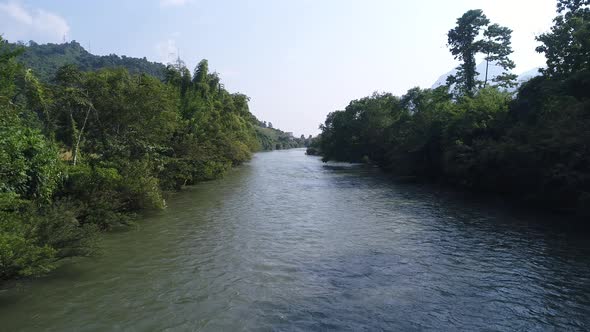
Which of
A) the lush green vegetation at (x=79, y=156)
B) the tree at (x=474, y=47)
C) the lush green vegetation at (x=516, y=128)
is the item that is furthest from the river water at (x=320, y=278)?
the tree at (x=474, y=47)

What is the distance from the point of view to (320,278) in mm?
10695

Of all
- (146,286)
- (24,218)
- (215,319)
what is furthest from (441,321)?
(24,218)

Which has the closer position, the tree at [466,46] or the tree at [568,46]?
the tree at [568,46]

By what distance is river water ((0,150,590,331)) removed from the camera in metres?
8.30

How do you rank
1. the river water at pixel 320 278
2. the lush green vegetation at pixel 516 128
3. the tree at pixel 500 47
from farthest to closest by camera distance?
the tree at pixel 500 47
the lush green vegetation at pixel 516 128
the river water at pixel 320 278

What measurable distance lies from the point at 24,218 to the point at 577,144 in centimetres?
1999

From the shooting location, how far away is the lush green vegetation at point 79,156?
9992mm

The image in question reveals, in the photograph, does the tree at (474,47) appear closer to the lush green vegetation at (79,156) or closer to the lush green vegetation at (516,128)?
the lush green vegetation at (516,128)

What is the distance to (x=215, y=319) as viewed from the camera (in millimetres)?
8375

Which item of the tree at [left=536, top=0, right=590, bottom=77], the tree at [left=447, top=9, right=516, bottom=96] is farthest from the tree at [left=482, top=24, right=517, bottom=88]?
the tree at [left=536, top=0, right=590, bottom=77]

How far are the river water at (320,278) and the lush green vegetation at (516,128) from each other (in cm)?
280

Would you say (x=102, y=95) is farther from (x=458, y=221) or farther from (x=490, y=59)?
(x=490, y=59)

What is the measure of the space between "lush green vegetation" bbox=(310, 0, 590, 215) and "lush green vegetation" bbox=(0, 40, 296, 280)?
731 inches

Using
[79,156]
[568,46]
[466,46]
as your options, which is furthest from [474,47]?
[79,156]
